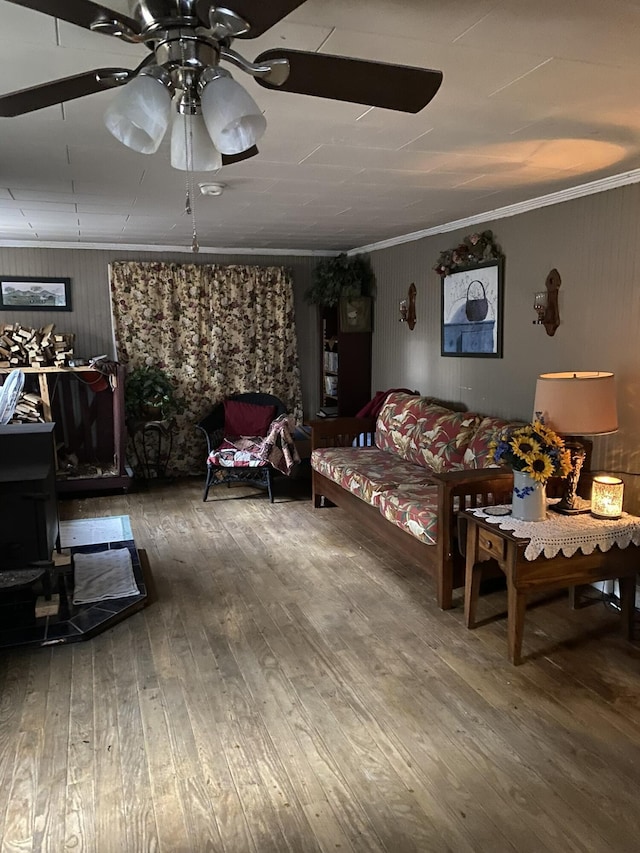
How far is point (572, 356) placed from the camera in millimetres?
3688

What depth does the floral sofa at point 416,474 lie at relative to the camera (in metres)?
3.26

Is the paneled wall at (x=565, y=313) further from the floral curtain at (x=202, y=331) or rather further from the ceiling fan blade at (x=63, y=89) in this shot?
the ceiling fan blade at (x=63, y=89)

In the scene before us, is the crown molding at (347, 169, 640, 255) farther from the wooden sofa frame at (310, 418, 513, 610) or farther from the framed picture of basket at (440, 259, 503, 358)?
the wooden sofa frame at (310, 418, 513, 610)

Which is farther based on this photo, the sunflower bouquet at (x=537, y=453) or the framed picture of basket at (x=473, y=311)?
the framed picture of basket at (x=473, y=311)

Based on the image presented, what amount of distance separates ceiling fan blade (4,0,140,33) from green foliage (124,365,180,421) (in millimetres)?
4717

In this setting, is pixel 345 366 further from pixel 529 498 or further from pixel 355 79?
pixel 355 79

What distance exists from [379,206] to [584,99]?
2.00 metres

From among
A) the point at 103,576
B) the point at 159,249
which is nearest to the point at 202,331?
the point at 159,249

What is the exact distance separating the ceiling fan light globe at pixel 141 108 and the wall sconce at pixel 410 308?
4191 mm

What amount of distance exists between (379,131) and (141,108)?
1.43 m

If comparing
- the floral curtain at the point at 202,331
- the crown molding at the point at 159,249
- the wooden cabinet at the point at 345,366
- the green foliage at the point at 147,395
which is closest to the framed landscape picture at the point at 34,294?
the crown molding at the point at 159,249

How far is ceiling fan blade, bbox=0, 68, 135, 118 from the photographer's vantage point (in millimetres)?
1380

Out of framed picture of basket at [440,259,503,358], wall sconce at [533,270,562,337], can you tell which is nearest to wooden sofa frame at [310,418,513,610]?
wall sconce at [533,270,562,337]

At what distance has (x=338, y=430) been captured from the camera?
5.34m
